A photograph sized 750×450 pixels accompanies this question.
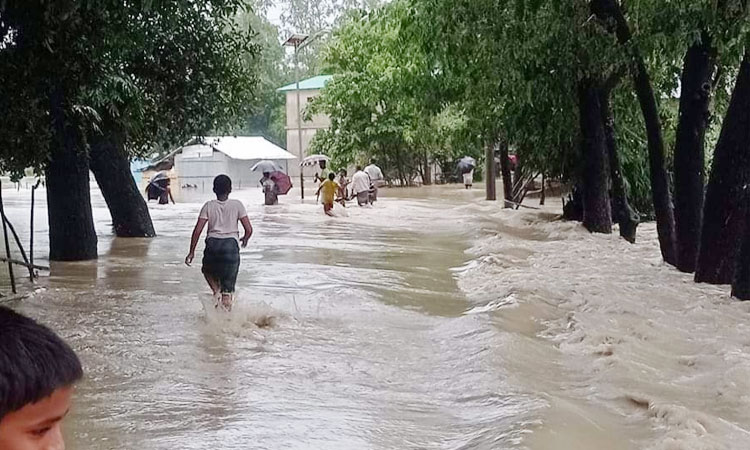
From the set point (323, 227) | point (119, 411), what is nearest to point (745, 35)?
point (119, 411)

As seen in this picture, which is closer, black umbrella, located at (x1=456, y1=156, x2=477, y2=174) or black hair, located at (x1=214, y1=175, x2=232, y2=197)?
black hair, located at (x1=214, y1=175, x2=232, y2=197)

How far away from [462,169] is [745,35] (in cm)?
3496

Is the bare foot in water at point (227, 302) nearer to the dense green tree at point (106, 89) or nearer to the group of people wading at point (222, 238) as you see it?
the group of people wading at point (222, 238)

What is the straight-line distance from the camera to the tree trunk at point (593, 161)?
58.7 ft

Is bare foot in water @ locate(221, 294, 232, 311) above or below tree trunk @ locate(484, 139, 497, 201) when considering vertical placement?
below

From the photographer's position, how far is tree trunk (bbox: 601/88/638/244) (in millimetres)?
17739

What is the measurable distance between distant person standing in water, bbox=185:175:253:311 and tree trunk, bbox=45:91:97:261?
5.69m

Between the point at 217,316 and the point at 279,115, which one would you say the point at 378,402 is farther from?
the point at 279,115

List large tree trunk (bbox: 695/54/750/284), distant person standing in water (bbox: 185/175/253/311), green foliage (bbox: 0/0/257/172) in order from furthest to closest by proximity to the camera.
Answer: large tree trunk (bbox: 695/54/750/284), green foliage (bbox: 0/0/257/172), distant person standing in water (bbox: 185/175/253/311)

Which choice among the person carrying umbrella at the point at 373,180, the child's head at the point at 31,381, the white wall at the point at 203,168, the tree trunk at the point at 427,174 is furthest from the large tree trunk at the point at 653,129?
the white wall at the point at 203,168

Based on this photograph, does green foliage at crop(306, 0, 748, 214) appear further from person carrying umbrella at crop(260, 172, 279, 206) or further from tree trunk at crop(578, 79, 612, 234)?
person carrying umbrella at crop(260, 172, 279, 206)

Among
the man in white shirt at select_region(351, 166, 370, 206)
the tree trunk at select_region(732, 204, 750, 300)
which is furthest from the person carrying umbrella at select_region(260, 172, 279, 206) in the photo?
the tree trunk at select_region(732, 204, 750, 300)

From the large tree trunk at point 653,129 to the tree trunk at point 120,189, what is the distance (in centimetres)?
1020

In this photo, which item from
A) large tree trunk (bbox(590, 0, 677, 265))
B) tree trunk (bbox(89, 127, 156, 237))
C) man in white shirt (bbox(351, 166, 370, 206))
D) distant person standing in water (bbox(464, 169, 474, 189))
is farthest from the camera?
distant person standing in water (bbox(464, 169, 474, 189))
